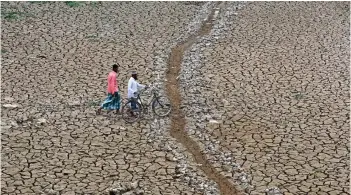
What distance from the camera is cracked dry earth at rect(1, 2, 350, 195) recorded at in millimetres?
12000

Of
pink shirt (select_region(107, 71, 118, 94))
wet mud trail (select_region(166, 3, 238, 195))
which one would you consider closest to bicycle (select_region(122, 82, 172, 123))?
wet mud trail (select_region(166, 3, 238, 195))

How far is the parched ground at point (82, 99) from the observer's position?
11.9m

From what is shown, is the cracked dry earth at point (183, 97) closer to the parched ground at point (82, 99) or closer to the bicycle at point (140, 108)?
the parched ground at point (82, 99)

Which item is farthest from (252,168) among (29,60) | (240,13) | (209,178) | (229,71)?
(240,13)

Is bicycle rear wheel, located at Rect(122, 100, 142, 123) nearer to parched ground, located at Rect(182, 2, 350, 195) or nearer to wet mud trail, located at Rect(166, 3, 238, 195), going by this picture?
wet mud trail, located at Rect(166, 3, 238, 195)

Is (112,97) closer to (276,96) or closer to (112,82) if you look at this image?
(112,82)

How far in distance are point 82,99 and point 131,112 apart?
1687 millimetres

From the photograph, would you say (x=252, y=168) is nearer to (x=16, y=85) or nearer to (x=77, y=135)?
(x=77, y=135)

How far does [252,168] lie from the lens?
484 inches

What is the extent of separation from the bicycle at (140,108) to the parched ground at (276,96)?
58cm

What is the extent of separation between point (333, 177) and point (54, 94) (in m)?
7.38

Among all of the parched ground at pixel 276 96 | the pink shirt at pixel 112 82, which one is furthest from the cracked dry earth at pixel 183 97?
the pink shirt at pixel 112 82

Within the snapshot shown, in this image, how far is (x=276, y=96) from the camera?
15898 millimetres

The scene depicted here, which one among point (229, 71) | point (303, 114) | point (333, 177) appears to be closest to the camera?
point (333, 177)
